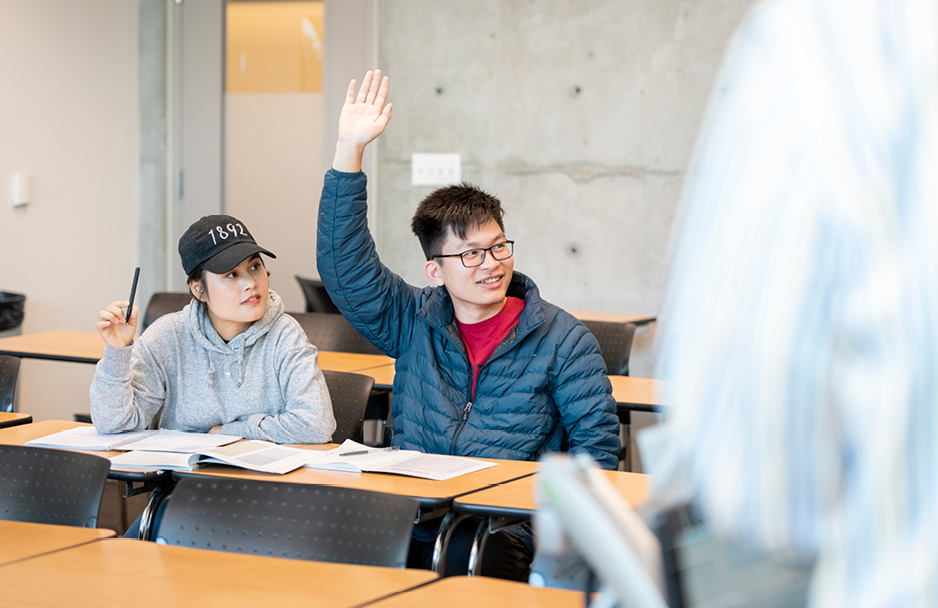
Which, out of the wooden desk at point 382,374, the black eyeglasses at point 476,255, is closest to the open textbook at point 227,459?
the black eyeglasses at point 476,255

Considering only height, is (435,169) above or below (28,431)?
above

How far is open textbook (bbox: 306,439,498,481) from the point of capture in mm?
1965

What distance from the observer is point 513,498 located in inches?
69.6

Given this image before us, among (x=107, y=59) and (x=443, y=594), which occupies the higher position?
(x=107, y=59)

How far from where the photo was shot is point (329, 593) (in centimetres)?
133

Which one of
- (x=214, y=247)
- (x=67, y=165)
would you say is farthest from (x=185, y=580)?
(x=67, y=165)

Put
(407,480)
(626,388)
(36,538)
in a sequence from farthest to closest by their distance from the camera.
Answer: (626,388), (407,480), (36,538)

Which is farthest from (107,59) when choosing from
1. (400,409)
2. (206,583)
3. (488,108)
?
(206,583)

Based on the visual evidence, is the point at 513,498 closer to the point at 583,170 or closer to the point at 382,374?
the point at 382,374

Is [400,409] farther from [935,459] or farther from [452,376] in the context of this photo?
[935,459]

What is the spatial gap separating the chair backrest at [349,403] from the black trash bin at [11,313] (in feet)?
7.52

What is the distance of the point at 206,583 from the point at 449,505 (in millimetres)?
556

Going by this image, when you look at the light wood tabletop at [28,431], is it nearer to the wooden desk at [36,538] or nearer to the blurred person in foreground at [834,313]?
the wooden desk at [36,538]

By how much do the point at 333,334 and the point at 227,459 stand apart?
79.4 inches
